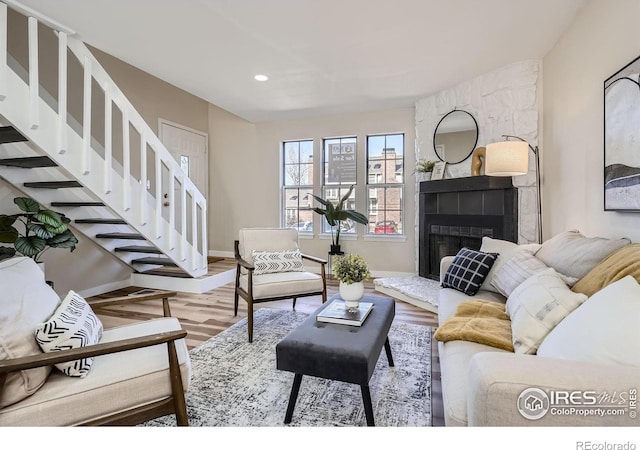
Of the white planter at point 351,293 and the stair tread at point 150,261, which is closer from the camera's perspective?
the white planter at point 351,293

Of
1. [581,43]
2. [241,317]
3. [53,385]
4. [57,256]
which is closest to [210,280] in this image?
[241,317]

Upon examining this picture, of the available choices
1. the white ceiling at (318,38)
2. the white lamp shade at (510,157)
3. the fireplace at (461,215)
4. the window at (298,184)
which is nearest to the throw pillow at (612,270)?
the white lamp shade at (510,157)

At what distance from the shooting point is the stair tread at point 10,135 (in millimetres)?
2553

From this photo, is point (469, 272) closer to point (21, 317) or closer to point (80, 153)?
point (21, 317)

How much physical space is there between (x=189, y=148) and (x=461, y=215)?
435cm

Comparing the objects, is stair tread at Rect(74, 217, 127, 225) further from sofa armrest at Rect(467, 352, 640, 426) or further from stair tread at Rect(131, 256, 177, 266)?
sofa armrest at Rect(467, 352, 640, 426)

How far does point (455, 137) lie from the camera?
4.06 metres

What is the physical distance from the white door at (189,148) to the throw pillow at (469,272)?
4493 millimetres

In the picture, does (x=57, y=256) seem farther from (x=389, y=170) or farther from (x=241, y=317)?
(x=389, y=170)

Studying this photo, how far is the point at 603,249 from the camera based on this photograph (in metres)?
1.81

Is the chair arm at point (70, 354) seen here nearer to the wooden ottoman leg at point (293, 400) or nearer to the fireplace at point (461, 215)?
the wooden ottoman leg at point (293, 400)

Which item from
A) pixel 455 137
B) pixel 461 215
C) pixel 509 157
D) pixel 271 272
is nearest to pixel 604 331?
pixel 509 157

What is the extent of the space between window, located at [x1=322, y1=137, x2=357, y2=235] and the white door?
7.25 ft
